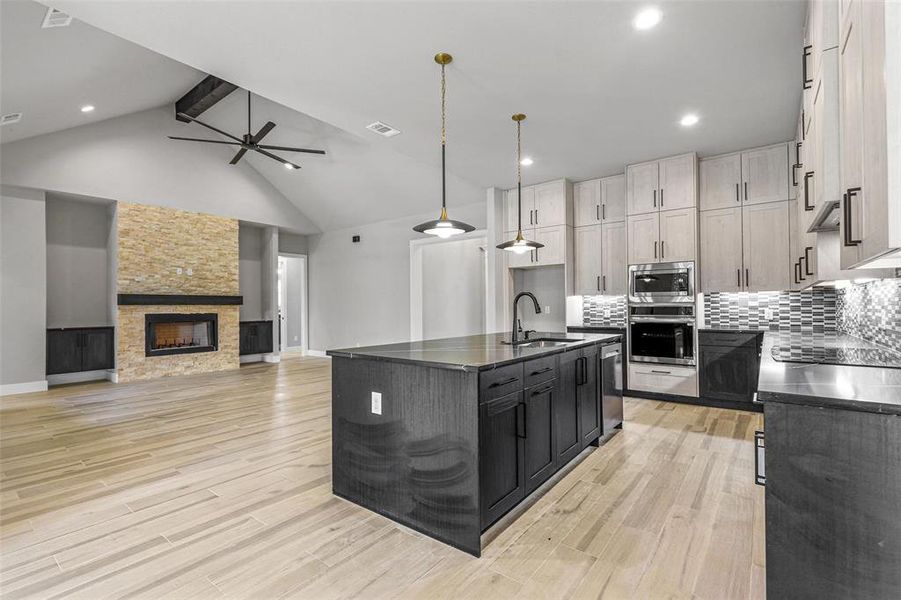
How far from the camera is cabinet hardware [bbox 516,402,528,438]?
2.43 m

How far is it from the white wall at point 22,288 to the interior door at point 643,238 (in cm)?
817

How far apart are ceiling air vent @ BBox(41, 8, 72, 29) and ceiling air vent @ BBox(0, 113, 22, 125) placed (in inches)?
80.0

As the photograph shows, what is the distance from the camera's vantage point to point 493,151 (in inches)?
201

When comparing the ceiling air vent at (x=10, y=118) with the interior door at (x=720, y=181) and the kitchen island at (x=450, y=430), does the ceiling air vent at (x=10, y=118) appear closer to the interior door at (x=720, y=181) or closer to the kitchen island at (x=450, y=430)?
the kitchen island at (x=450, y=430)

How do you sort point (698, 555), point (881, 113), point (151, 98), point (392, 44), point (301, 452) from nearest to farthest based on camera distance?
point (881, 113)
point (698, 555)
point (392, 44)
point (301, 452)
point (151, 98)

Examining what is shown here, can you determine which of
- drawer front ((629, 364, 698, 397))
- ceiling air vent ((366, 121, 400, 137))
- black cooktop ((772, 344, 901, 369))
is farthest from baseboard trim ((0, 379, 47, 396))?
black cooktop ((772, 344, 901, 369))

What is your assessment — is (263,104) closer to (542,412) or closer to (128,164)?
(128,164)

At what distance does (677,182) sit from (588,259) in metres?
1.44

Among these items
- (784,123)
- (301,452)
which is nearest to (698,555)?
(301,452)

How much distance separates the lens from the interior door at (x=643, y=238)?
5297 mm

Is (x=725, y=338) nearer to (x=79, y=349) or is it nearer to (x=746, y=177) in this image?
(x=746, y=177)

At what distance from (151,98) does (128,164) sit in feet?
3.73

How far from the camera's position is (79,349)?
673 cm

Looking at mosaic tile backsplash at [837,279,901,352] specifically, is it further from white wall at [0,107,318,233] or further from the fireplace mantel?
white wall at [0,107,318,233]
